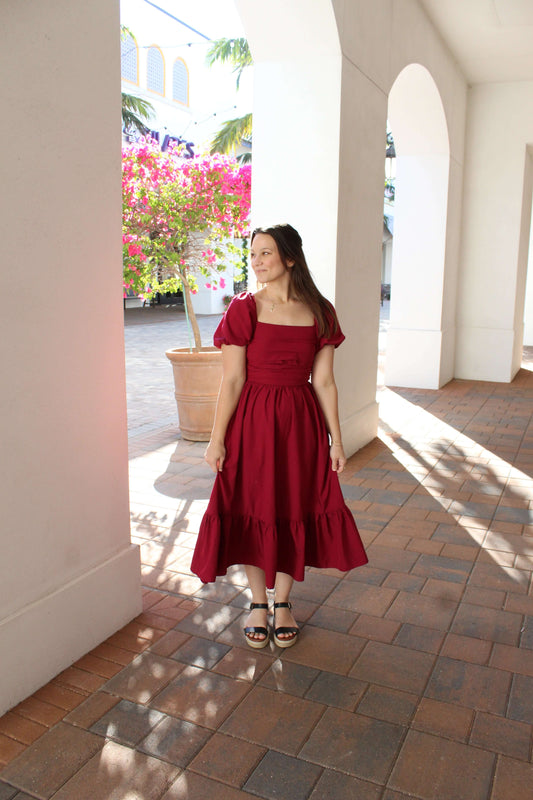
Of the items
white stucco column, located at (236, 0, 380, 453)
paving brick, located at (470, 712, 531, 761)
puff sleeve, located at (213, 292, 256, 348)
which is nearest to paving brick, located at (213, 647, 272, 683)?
paving brick, located at (470, 712, 531, 761)

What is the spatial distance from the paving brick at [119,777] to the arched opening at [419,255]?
683cm

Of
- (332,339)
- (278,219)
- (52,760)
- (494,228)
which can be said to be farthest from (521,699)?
(494,228)

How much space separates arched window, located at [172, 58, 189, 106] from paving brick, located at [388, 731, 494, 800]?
20594 mm

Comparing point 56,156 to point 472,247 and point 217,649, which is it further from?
point 472,247

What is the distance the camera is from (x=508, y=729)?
221cm

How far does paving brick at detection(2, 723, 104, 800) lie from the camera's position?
6.40ft

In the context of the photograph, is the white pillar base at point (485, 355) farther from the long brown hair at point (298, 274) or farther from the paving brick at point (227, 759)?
the paving brick at point (227, 759)

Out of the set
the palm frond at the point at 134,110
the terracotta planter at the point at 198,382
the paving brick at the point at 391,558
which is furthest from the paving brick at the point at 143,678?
the palm frond at the point at 134,110

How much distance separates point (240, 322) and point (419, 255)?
20.3 feet

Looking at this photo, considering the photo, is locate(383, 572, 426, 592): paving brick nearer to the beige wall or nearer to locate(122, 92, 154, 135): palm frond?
the beige wall

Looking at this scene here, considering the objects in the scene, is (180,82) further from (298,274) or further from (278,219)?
(298,274)

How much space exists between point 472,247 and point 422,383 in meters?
1.99

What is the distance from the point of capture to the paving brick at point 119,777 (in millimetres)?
1917

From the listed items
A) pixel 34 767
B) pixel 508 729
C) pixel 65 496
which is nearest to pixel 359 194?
pixel 65 496
